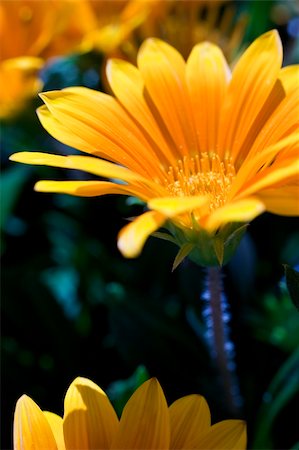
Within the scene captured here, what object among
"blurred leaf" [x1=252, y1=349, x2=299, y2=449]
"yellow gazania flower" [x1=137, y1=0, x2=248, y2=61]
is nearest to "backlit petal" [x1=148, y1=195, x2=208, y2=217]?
"blurred leaf" [x1=252, y1=349, x2=299, y2=449]

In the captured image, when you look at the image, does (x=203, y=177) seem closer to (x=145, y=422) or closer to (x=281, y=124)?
(x=281, y=124)

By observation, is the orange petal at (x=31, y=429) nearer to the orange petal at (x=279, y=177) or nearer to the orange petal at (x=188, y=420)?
the orange petal at (x=188, y=420)

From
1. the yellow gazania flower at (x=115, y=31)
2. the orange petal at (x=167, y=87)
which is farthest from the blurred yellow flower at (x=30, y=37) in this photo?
the orange petal at (x=167, y=87)

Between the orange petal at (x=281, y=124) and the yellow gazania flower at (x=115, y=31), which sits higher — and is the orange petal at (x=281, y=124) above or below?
below

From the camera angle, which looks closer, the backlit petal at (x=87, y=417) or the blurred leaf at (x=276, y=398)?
the backlit petal at (x=87, y=417)

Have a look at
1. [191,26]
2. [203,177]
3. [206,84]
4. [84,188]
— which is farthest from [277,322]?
[191,26]

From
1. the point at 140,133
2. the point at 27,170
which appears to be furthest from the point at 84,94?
the point at 27,170
